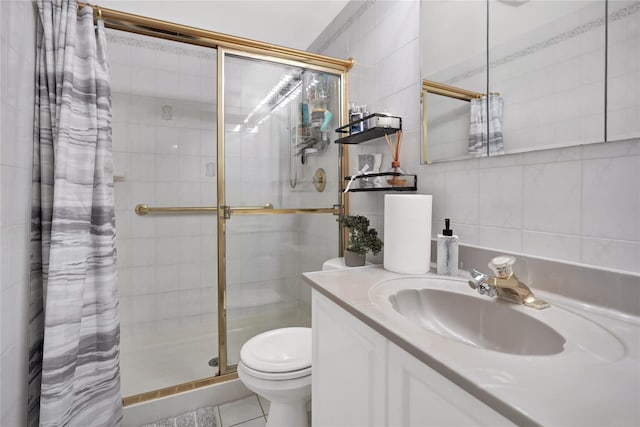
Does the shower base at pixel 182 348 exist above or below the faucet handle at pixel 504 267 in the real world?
below

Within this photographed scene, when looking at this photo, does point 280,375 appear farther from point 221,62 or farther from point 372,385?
point 221,62

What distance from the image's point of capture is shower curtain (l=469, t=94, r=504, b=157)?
982mm

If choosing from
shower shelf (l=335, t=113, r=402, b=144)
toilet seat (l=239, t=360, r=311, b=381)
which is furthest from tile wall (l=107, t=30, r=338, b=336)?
toilet seat (l=239, t=360, r=311, b=381)

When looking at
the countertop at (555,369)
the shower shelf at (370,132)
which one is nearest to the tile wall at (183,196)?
the shower shelf at (370,132)

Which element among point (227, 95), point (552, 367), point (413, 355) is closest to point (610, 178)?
point (552, 367)

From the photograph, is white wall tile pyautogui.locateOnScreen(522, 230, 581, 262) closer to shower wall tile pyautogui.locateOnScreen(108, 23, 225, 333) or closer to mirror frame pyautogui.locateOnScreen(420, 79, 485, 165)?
mirror frame pyautogui.locateOnScreen(420, 79, 485, 165)

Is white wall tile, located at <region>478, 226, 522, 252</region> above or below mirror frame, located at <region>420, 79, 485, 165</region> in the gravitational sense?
below

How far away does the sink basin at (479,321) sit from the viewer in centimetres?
69

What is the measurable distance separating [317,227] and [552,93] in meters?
1.28

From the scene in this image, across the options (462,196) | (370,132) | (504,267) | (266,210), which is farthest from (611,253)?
(266,210)

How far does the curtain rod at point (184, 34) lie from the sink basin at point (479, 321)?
1418mm

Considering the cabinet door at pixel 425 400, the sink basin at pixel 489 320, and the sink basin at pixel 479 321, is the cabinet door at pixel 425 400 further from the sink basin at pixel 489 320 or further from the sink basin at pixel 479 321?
the sink basin at pixel 479 321

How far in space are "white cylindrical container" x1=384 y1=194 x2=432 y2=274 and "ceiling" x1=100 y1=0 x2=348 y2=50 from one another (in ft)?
4.78

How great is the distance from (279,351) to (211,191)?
57.5 inches
